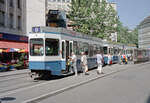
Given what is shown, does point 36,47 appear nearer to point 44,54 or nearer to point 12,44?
point 44,54

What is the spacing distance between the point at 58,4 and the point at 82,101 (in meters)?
78.9

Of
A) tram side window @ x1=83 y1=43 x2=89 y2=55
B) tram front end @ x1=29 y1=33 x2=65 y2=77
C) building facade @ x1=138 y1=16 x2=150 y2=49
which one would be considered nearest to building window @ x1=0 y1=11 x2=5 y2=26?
tram side window @ x1=83 y1=43 x2=89 y2=55

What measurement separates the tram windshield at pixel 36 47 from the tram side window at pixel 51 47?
0.99 feet

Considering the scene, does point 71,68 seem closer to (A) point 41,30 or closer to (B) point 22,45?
(A) point 41,30

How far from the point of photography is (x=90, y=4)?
38406mm

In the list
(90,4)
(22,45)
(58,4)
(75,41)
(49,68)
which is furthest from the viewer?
(58,4)

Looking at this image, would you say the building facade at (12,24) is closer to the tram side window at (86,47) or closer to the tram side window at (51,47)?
the tram side window at (86,47)

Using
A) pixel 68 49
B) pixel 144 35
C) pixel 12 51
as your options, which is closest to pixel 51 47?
pixel 68 49

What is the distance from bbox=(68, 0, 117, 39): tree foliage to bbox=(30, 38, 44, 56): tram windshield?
23839 millimetres

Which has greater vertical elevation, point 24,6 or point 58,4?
point 58,4

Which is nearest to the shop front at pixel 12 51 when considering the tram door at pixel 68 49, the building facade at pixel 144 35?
the tram door at pixel 68 49

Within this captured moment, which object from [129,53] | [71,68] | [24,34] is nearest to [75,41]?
A: [71,68]

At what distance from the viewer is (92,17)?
3831cm

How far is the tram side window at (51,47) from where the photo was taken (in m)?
13.6
